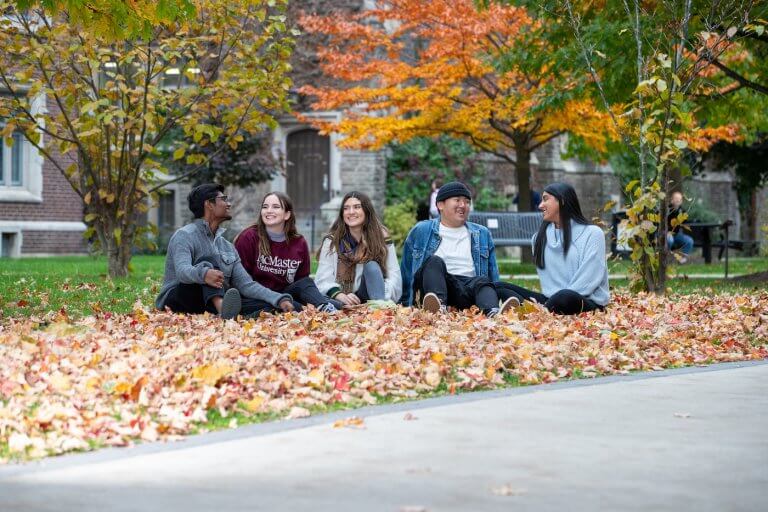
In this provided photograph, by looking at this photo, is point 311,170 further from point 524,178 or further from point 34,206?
point 524,178

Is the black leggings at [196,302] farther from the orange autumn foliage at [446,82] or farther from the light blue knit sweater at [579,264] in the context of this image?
the orange autumn foliage at [446,82]

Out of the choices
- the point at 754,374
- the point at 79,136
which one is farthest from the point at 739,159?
the point at 754,374

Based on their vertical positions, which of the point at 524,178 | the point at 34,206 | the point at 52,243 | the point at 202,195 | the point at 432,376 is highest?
the point at 524,178

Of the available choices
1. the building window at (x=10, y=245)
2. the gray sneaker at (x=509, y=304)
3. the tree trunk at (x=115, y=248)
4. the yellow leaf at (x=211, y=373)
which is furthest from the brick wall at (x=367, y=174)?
the yellow leaf at (x=211, y=373)

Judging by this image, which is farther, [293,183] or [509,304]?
[293,183]

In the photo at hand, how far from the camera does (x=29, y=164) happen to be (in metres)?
30.8

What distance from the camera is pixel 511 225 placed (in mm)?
23703

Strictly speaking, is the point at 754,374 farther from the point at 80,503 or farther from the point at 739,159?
the point at 739,159

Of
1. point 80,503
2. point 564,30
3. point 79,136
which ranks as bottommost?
point 80,503

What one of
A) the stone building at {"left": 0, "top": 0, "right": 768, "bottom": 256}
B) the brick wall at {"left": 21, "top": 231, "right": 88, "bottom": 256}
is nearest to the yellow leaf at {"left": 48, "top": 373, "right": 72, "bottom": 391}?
the stone building at {"left": 0, "top": 0, "right": 768, "bottom": 256}

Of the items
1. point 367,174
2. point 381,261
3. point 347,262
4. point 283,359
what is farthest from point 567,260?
point 367,174

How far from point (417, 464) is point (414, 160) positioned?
98.8 ft

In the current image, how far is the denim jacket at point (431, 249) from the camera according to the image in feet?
40.5

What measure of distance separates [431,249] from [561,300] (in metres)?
1.20
